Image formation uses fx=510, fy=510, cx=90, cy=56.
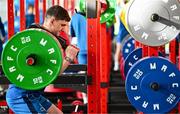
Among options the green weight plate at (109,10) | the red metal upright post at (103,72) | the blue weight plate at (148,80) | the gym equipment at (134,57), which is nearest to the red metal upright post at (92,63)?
the blue weight plate at (148,80)

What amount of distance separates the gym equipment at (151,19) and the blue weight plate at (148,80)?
0.18m

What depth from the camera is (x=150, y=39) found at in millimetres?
4094

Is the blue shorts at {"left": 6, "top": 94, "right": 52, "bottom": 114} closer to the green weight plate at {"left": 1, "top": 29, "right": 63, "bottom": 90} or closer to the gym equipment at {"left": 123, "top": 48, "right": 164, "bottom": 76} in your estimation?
the green weight plate at {"left": 1, "top": 29, "right": 63, "bottom": 90}

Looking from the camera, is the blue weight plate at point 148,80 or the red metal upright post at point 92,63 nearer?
the red metal upright post at point 92,63

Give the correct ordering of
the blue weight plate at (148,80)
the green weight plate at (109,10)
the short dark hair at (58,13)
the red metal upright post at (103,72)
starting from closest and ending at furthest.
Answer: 1. the short dark hair at (58,13)
2. the blue weight plate at (148,80)
3. the green weight plate at (109,10)
4. the red metal upright post at (103,72)

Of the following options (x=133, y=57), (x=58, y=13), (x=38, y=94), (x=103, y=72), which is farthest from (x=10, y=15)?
(x=103, y=72)

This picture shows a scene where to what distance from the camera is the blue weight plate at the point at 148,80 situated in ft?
13.3

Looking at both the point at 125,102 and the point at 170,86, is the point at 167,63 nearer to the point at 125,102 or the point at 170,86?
the point at 170,86

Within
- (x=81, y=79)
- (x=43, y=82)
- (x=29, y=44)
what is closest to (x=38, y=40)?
(x=29, y=44)

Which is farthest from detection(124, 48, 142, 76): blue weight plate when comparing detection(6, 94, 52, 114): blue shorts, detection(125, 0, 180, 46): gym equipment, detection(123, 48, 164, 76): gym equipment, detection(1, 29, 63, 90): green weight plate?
detection(1, 29, 63, 90): green weight plate

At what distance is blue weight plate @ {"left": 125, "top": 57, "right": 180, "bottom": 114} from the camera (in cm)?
407

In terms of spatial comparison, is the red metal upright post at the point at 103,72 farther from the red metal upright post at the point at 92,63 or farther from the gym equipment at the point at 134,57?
the red metal upright post at the point at 92,63

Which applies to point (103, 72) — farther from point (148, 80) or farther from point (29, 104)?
point (29, 104)

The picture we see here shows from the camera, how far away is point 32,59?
134 inches
